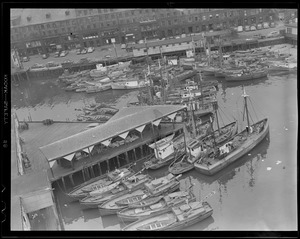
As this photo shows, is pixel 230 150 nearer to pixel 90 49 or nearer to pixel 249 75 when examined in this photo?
pixel 249 75

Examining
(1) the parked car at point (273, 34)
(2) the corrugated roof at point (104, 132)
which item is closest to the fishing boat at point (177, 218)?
(2) the corrugated roof at point (104, 132)

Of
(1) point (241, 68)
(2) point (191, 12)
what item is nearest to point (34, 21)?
(2) point (191, 12)

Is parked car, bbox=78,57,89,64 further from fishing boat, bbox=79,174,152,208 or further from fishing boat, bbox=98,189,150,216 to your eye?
fishing boat, bbox=98,189,150,216

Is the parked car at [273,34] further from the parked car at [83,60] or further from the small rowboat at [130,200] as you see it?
the small rowboat at [130,200]

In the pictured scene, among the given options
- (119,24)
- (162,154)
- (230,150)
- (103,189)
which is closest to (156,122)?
(162,154)

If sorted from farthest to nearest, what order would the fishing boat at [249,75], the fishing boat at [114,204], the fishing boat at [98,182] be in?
the fishing boat at [249,75]
the fishing boat at [98,182]
the fishing boat at [114,204]

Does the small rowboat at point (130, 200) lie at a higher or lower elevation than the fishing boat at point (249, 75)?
lower

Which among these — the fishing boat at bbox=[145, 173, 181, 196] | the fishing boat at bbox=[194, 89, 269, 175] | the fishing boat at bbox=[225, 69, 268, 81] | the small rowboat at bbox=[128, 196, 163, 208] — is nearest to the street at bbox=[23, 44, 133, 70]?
the fishing boat at bbox=[225, 69, 268, 81]
